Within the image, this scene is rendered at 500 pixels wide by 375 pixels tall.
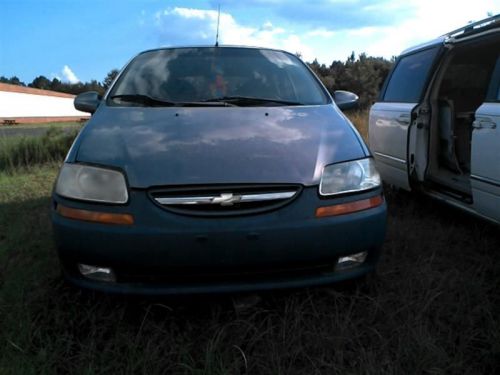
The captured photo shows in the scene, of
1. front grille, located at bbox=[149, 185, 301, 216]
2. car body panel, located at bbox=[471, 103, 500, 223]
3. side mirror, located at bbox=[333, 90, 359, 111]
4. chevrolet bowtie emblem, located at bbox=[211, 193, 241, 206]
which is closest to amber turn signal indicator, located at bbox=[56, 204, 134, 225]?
front grille, located at bbox=[149, 185, 301, 216]

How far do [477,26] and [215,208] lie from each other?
2560 millimetres

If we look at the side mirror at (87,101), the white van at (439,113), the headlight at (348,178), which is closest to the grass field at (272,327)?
the headlight at (348,178)

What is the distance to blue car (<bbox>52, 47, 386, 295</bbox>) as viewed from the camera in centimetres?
199

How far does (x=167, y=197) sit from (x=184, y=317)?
0.73 m

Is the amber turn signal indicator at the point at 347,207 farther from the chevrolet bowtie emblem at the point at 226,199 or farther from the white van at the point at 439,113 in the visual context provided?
the white van at the point at 439,113

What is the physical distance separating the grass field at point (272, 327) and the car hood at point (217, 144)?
56 centimetres

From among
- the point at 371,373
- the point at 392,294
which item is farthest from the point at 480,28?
the point at 371,373

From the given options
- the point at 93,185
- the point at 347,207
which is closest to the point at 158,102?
the point at 93,185

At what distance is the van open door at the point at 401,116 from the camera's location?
4.04 m

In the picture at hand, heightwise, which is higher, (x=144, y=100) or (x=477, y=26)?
(x=477, y=26)

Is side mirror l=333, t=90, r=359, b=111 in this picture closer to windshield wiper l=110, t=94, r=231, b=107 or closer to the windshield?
the windshield

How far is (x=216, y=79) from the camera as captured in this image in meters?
3.21

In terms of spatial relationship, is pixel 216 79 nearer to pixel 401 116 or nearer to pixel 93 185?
pixel 93 185

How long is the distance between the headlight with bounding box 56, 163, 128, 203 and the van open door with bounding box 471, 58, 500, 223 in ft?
7.34
